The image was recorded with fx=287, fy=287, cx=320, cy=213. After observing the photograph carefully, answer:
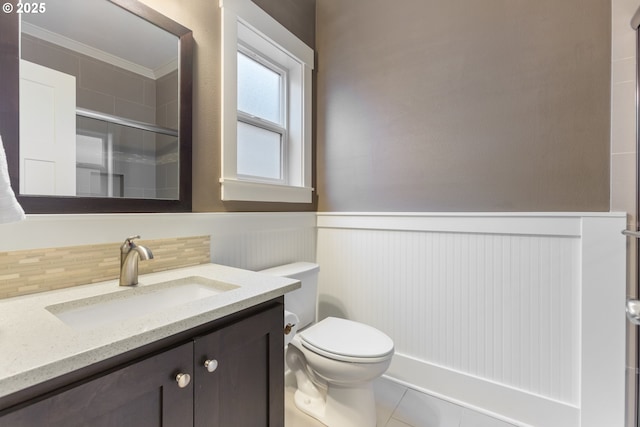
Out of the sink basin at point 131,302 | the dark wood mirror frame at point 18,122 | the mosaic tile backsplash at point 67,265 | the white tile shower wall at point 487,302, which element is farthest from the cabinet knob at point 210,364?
the white tile shower wall at point 487,302

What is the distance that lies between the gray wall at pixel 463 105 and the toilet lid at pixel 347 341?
72 cm

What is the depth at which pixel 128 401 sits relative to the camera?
1.92 feet

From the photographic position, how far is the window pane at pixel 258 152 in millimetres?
1706

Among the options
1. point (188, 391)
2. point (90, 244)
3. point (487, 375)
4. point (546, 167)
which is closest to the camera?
point (188, 391)

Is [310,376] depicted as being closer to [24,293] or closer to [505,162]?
[24,293]

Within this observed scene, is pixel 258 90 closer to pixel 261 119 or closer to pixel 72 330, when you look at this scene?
pixel 261 119

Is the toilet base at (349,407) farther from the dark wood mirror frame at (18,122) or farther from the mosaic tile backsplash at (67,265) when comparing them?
the dark wood mirror frame at (18,122)

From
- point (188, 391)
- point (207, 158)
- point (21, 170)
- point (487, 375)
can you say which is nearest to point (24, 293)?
point (21, 170)

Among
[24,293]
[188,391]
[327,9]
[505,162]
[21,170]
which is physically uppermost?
[327,9]

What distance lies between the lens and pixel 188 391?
67 cm

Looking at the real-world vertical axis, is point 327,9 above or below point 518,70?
above

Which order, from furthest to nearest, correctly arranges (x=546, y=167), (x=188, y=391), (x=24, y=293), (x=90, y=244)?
(x=546, y=167) → (x=90, y=244) → (x=24, y=293) → (x=188, y=391)

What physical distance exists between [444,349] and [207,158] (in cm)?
157

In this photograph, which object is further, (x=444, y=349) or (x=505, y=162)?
(x=444, y=349)
